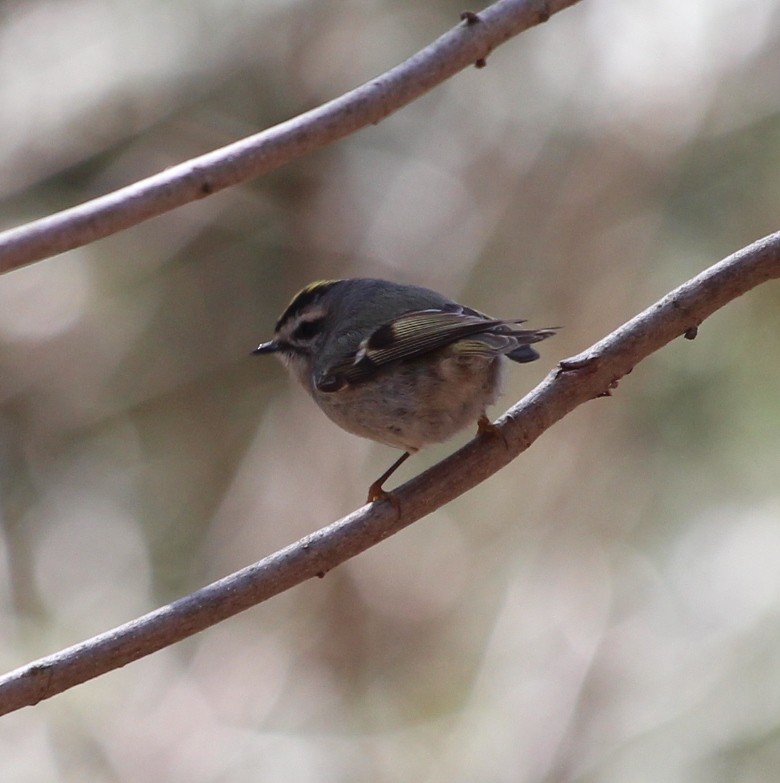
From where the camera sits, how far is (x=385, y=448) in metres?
5.39

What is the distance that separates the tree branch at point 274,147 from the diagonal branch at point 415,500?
72 centimetres

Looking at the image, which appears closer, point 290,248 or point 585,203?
point 585,203

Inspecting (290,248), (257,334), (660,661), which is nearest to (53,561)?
(257,334)

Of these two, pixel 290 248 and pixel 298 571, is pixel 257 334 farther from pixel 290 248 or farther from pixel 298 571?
pixel 298 571

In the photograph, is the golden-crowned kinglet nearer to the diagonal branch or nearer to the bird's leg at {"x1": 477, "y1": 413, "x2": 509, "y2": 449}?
the bird's leg at {"x1": 477, "y1": 413, "x2": 509, "y2": 449}

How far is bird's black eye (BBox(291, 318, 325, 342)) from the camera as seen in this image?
3.84 meters

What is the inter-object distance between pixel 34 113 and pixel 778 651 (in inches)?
179

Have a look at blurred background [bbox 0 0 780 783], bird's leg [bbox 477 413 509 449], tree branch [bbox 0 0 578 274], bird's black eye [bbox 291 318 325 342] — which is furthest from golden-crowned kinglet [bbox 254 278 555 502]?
blurred background [bbox 0 0 780 783]

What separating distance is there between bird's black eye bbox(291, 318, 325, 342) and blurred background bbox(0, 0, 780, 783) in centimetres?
144

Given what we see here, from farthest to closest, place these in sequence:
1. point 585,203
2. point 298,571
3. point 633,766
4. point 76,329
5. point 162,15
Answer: point 162,15, point 76,329, point 585,203, point 633,766, point 298,571

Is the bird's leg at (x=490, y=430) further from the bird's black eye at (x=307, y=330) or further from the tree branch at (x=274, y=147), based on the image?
the bird's black eye at (x=307, y=330)

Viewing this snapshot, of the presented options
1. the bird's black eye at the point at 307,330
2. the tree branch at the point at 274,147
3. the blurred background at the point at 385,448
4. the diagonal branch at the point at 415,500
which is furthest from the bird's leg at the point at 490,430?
the blurred background at the point at 385,448

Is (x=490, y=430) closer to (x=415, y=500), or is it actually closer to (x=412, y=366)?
(x=415, y=500)

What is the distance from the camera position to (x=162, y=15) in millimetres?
6266
